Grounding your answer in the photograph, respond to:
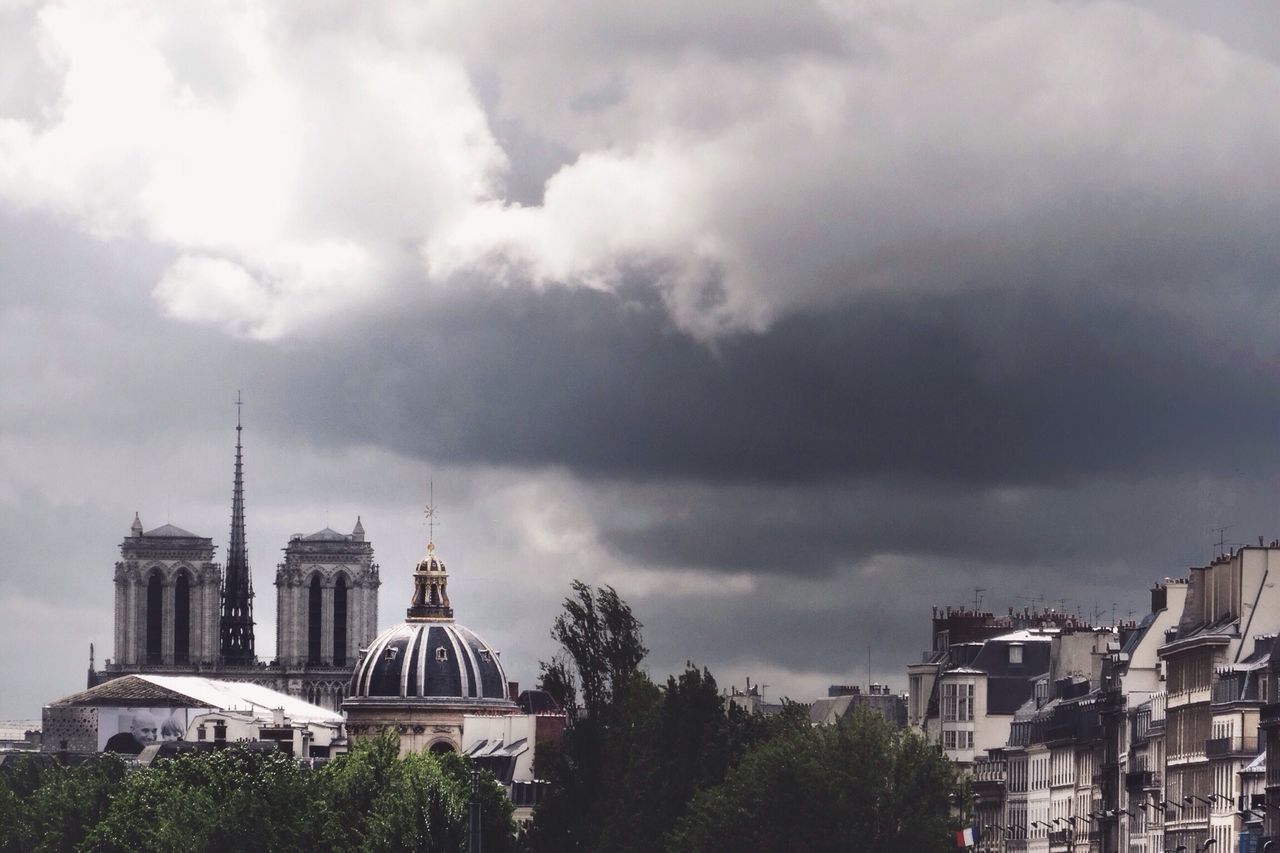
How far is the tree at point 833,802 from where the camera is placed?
119250 mm

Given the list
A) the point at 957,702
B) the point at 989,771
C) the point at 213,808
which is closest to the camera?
the point at 989,771

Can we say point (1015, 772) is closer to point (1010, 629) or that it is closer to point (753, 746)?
point (1010, 629)

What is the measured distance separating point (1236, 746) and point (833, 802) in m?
12.8

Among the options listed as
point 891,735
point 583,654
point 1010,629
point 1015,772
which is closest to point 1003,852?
point 1015,772

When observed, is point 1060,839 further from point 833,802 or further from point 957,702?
point 833,802

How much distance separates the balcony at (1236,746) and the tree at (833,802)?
8.54 metres

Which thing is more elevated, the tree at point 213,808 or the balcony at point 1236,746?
the balcony at point 1236,746

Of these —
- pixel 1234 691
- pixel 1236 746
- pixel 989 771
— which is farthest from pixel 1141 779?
pixel 989 771

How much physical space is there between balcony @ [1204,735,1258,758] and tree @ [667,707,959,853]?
28.0 ft

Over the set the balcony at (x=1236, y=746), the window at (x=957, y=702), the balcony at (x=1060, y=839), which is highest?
the window at (x=957, y=702)

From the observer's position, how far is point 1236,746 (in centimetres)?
12300

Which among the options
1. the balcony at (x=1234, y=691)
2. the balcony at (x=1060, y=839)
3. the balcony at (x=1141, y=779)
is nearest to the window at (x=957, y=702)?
the balcony at (x=1060, y=839)

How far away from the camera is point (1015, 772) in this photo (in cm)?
16150

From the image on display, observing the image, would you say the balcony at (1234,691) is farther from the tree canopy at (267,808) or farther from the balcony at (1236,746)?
the tree canopy at (267,808)
